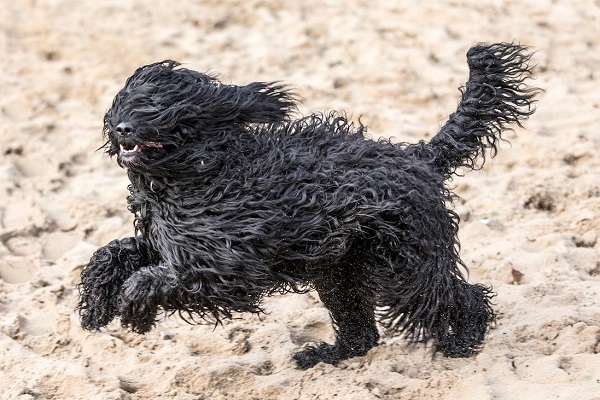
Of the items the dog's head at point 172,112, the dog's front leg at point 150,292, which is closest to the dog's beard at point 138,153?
the dog's head at point 172,112

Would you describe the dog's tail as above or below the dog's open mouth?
above

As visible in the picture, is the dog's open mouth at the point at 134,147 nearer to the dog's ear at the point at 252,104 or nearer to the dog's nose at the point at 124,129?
the dog's nose at the point at 124,129

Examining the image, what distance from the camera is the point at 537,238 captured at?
5504 mm

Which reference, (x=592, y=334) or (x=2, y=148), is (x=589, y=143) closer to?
(x=592, y=334)

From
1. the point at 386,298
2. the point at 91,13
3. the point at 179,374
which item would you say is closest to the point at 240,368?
the point at 179,374

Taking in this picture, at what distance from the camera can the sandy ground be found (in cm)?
438

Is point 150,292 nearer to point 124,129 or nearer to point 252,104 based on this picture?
point 124,129

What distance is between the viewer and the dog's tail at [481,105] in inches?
169

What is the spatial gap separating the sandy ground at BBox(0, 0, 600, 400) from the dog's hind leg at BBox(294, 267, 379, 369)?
66 mm

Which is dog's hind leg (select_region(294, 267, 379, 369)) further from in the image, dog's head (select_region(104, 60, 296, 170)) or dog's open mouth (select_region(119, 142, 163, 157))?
dog's open mouth (select_region(119, 142, 163, 157))

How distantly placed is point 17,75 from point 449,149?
5.04 meters

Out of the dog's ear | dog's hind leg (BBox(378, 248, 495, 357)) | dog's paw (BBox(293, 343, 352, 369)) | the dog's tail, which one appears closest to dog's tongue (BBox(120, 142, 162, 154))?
the dog's ear

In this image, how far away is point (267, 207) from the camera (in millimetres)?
3758

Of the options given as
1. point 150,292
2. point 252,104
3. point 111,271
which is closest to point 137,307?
point 150,292
